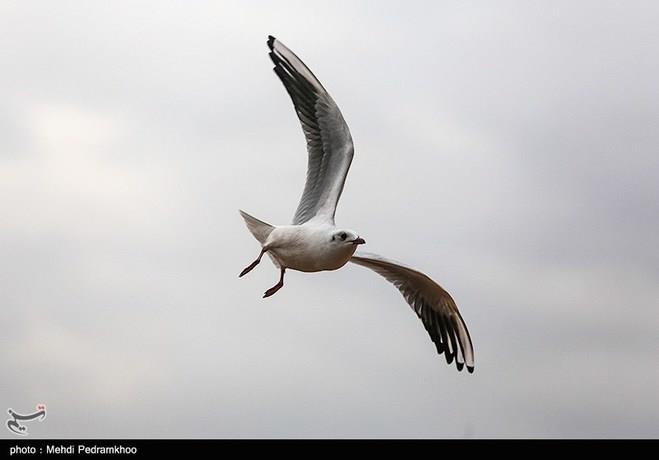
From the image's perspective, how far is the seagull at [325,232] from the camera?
46.6 ft

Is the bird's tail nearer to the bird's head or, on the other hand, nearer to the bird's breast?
the bird's breast

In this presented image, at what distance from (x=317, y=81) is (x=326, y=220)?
188 centimetres

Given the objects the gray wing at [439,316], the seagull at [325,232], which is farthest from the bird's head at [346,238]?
the gray wing at [439,316]

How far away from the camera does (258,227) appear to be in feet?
47.9

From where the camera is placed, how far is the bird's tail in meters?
14.6

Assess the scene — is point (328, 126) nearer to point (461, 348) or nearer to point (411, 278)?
point (411, 278)

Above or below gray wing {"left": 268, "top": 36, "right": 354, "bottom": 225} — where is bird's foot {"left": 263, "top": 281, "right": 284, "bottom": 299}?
below

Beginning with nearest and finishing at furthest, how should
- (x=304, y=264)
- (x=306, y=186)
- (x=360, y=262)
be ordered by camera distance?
1. (x=304, y=264)
2. (x=306, y=186)
3. (x=360, y=262)

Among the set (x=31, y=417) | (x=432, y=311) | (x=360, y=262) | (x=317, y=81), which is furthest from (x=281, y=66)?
(x=31, y=417)

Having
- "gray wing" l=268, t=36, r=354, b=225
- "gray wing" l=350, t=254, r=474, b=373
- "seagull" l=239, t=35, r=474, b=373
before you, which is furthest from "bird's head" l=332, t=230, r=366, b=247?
"gray wing" l=350, t=254, r=474, b=373

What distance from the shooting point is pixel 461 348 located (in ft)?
55.9

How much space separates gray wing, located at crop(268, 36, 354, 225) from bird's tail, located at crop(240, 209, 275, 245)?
631 millimetres

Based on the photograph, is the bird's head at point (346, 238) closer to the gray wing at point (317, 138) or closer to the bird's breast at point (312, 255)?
the bird's breast at point (312, 255)

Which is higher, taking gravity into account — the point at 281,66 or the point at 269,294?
the point at 281,66
